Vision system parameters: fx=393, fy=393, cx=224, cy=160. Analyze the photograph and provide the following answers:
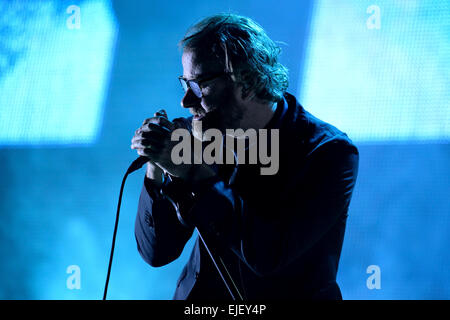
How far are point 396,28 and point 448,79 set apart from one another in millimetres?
367

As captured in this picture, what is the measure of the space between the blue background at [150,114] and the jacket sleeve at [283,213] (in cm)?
125

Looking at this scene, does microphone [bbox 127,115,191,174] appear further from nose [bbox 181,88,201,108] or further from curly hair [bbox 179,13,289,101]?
curly hair [bbox 179,13,289,101]

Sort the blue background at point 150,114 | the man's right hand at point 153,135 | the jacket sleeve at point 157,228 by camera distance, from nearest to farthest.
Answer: the man's right hand at point 153,135 → the jacket sleeve at point 157,228 → the blue background at point 150,114

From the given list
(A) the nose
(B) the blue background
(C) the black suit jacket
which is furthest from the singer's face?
(B) the blue background

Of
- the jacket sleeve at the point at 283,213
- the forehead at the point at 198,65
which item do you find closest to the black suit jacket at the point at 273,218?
the jacket sleeve at the point at 283,213

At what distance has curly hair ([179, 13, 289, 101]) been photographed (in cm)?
94

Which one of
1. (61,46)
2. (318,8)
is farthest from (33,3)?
(318,8)

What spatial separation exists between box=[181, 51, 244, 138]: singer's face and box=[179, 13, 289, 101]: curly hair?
0.02 meters

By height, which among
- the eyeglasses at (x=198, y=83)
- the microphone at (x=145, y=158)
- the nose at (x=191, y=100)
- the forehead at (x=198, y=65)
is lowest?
the microphone at (x=145, y=158)

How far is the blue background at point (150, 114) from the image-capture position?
202cm

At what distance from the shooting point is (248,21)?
1.06m

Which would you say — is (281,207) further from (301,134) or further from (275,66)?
(275,66)

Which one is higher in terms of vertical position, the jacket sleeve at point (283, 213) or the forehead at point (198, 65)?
the forehead at point (198, 65)

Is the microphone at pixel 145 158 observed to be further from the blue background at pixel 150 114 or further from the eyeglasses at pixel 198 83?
the blue background at pixel 150 114
